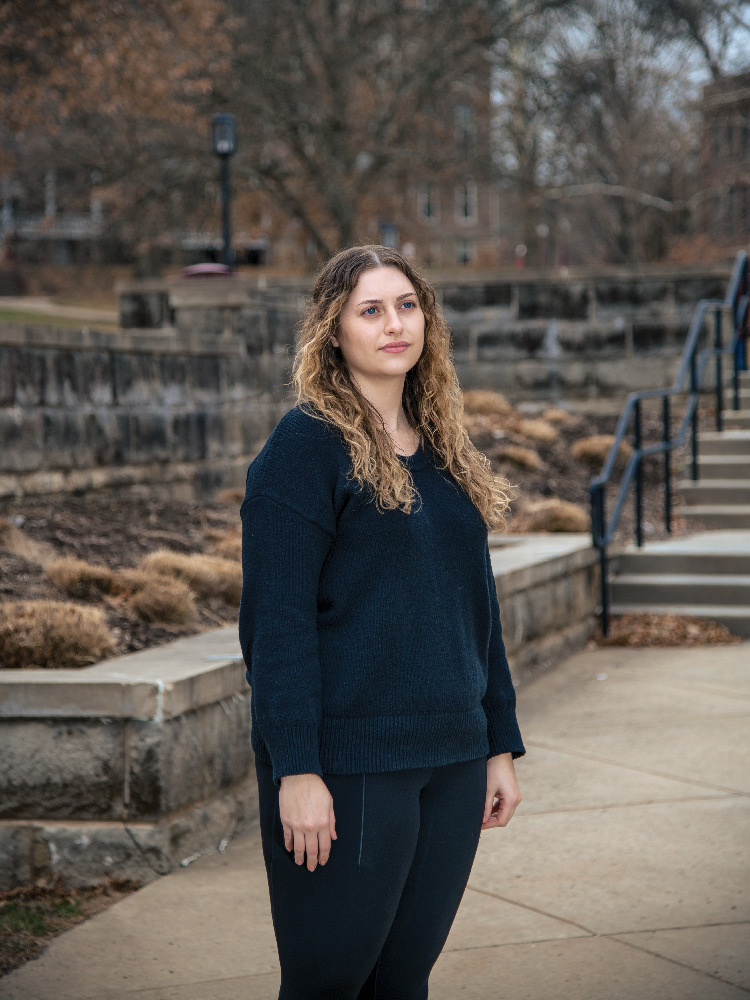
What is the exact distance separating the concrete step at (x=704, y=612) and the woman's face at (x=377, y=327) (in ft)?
19.1

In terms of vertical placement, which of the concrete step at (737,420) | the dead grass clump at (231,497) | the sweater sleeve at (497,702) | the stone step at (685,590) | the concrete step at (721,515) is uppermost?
the concrete step at (737,420)

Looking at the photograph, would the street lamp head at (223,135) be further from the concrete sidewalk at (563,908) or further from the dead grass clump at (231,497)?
the concrete sidewalk at (563,908)

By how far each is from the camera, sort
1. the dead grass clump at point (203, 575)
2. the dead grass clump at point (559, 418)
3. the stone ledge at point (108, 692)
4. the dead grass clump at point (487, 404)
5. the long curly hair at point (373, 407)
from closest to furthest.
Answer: the long curly hair at point (373, 407) → the stone ledge at point (108, 692) → the dead grass clump at point (203, 575) → the dead grass clump at point (487, 404) → the dead grass clump at point (559, 418)

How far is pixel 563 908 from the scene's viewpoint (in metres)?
3.68

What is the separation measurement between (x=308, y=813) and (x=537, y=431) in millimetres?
9600

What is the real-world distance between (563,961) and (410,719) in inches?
63.3

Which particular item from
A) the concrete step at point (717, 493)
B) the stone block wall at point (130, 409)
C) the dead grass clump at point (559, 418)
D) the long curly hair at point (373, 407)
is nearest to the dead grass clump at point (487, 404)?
the dead grass clump at point (559, 418)

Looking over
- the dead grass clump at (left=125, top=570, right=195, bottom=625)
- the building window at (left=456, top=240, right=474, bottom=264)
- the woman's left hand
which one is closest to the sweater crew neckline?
the woman's left hand

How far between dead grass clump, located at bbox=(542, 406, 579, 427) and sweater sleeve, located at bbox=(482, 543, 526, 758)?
10136mm

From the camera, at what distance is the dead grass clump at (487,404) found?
1230 centimetres

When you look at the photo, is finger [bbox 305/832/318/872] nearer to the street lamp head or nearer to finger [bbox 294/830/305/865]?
finger [bbox 294/830/305/865]

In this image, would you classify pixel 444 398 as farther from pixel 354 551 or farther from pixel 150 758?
pixel 150 758

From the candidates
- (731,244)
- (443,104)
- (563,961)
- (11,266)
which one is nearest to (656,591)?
(563,961)

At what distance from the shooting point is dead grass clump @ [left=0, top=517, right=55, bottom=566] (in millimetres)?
6051
